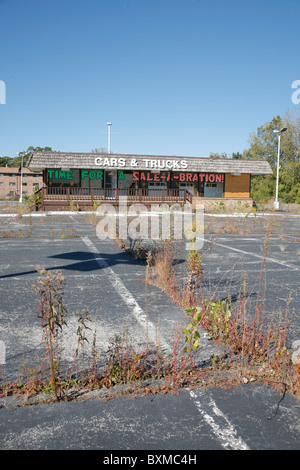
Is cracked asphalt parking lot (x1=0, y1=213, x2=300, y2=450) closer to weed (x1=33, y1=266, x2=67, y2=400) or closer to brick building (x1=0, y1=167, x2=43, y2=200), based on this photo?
weed (x1=33, y1=266, x2=67, y2=400)

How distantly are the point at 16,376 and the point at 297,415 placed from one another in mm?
2206

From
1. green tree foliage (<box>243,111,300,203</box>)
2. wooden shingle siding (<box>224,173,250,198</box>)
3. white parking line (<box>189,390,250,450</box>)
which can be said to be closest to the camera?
white parking line (<box>189,390,250,450</box>)

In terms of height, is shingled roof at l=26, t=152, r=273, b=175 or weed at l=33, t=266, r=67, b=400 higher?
shingled roof at l=26, t=152, r=273, b=175

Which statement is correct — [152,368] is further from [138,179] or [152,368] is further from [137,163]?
[138,179]

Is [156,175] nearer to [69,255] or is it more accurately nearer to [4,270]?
[69,255]

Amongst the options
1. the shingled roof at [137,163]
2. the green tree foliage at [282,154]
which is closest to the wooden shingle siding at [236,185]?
the shingled roof at [137,163]

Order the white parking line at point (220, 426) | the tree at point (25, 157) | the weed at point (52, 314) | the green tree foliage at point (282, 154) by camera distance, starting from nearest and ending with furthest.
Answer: the white parking line at point (220, 426) → the weed at point (52, 314) → the green tree foliage at point (282, 154) → the tree at point (25, 157)

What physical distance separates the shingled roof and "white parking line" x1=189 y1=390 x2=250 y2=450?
1012 inches

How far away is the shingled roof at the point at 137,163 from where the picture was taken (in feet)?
88.2

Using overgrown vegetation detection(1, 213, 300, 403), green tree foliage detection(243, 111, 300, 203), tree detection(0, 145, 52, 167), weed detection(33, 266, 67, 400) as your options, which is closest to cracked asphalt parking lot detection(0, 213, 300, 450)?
overgrown vegetation detection(1, 213, 300, 403)

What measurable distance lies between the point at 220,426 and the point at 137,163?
26.7m

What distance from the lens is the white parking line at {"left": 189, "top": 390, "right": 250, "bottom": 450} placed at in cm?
233

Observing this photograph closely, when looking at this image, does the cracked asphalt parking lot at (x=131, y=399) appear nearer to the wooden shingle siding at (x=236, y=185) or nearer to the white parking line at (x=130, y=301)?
the white parking line at (x=130, y=301)
